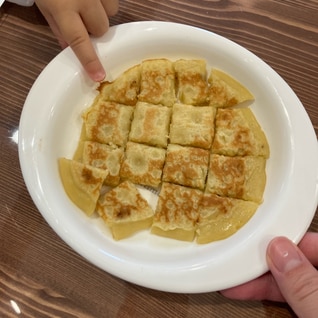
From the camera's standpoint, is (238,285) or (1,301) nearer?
(238,285)

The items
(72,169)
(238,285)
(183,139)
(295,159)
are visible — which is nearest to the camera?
(238,285)

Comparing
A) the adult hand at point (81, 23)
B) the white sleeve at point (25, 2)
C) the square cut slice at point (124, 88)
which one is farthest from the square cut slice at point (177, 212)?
the white sleeve at point (25, 2)

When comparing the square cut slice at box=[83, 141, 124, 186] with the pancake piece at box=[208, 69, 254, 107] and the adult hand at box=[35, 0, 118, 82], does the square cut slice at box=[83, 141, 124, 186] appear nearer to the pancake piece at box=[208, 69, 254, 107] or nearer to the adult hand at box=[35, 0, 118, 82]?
the adult hand at box=[35, 0, 118, 82]

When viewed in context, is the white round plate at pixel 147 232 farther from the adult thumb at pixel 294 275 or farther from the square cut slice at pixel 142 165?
the square cut slice at pixel 142 165

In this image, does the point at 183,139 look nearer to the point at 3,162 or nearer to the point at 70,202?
the point at 70,202

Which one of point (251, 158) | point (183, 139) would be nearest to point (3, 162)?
point (183, 139)

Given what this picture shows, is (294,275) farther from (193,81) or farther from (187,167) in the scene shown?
(193,81)

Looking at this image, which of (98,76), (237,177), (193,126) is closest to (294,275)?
(237,177)
